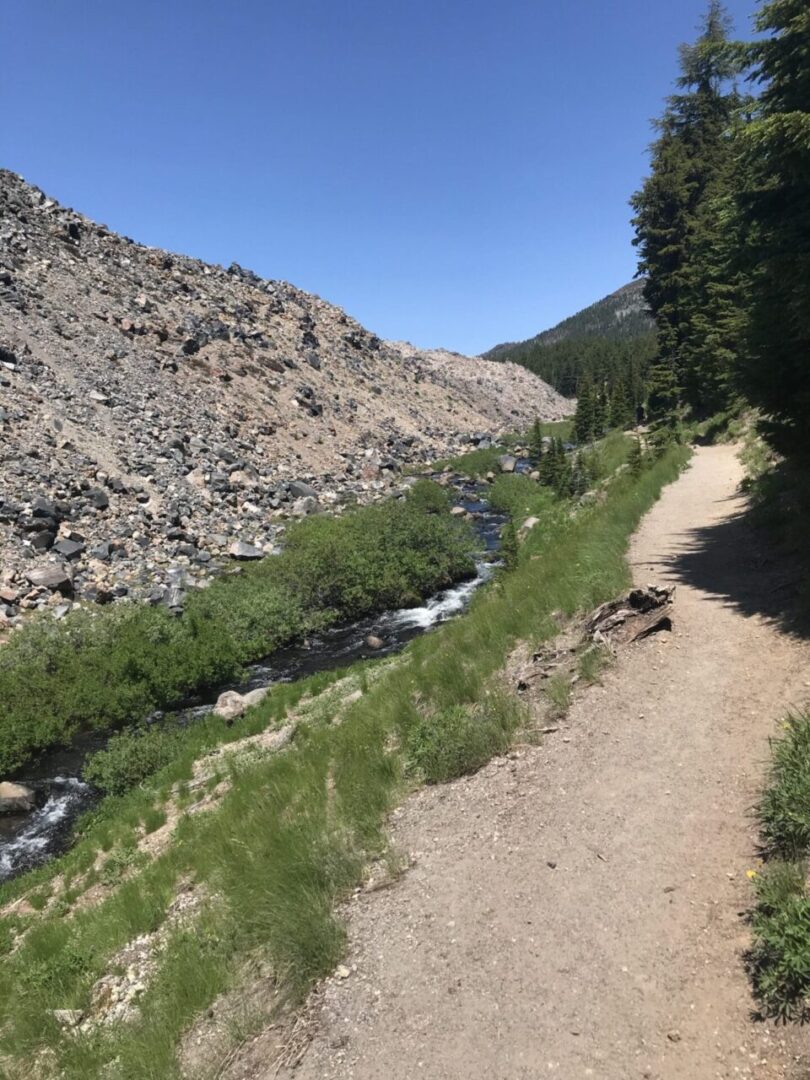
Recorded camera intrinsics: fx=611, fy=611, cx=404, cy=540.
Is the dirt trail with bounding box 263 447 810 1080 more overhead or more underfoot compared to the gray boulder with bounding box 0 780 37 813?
more underfoot

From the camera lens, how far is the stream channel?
13.4 m

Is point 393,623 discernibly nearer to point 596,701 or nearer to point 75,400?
point 596,701

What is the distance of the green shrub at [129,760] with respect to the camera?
15102 mm

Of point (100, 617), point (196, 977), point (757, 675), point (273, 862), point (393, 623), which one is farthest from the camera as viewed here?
point (393, 623)

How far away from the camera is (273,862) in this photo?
23.3 feet

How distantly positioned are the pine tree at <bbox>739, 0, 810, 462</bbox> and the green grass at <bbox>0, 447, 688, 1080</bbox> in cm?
454

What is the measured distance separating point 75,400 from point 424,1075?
40956 millimetres

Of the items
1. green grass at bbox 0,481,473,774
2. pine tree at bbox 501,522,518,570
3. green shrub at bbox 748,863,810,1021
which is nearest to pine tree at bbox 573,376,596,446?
green grass at bbox 0,481,473,774

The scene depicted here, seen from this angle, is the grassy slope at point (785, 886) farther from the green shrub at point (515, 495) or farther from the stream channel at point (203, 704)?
the green shrub at point (515, 495)

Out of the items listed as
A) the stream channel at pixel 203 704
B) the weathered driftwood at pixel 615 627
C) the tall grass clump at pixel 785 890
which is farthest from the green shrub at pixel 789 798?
the stream channel at pixel 203 704

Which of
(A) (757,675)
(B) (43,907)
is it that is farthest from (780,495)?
(B) (43,907)

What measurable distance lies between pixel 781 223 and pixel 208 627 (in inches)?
752

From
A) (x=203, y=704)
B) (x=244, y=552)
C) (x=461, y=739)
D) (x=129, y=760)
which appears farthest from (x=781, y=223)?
(x=244, y=552)

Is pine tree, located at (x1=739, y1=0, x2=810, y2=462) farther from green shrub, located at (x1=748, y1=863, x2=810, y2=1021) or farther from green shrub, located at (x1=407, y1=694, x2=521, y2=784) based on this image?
green shrub, located at (x1=748, y1=863, x2=810, y2=1021)
